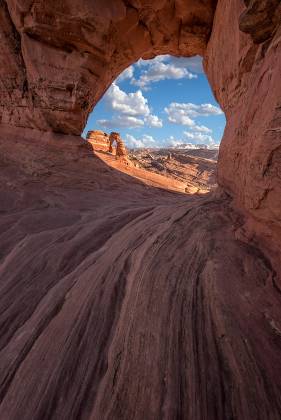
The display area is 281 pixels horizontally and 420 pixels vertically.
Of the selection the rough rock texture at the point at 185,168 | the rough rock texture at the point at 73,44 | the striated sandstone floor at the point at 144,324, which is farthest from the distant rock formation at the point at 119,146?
the striated sandstone floor at the point at 144,324

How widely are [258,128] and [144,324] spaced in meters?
2.47

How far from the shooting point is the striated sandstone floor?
1755 millimetres

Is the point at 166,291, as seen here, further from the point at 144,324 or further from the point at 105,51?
the point at 105,51

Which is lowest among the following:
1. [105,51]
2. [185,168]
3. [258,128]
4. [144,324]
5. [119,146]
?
[185,168]

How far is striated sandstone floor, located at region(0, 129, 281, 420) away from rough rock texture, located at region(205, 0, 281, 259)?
404mm

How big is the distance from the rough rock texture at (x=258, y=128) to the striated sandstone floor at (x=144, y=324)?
15.9 inches

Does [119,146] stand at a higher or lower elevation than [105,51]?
lower

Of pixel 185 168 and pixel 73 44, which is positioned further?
pixel 185 168

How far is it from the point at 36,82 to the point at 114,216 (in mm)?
6156

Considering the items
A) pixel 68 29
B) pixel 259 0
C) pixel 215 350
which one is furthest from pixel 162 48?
pixel 215 350

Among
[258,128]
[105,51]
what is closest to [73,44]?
[105,51]

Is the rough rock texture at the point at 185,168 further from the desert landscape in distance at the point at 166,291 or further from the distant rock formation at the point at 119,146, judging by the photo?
the desert landscape in distance at the point at 166,291

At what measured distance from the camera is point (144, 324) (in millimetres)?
2234

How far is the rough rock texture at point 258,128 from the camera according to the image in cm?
233
